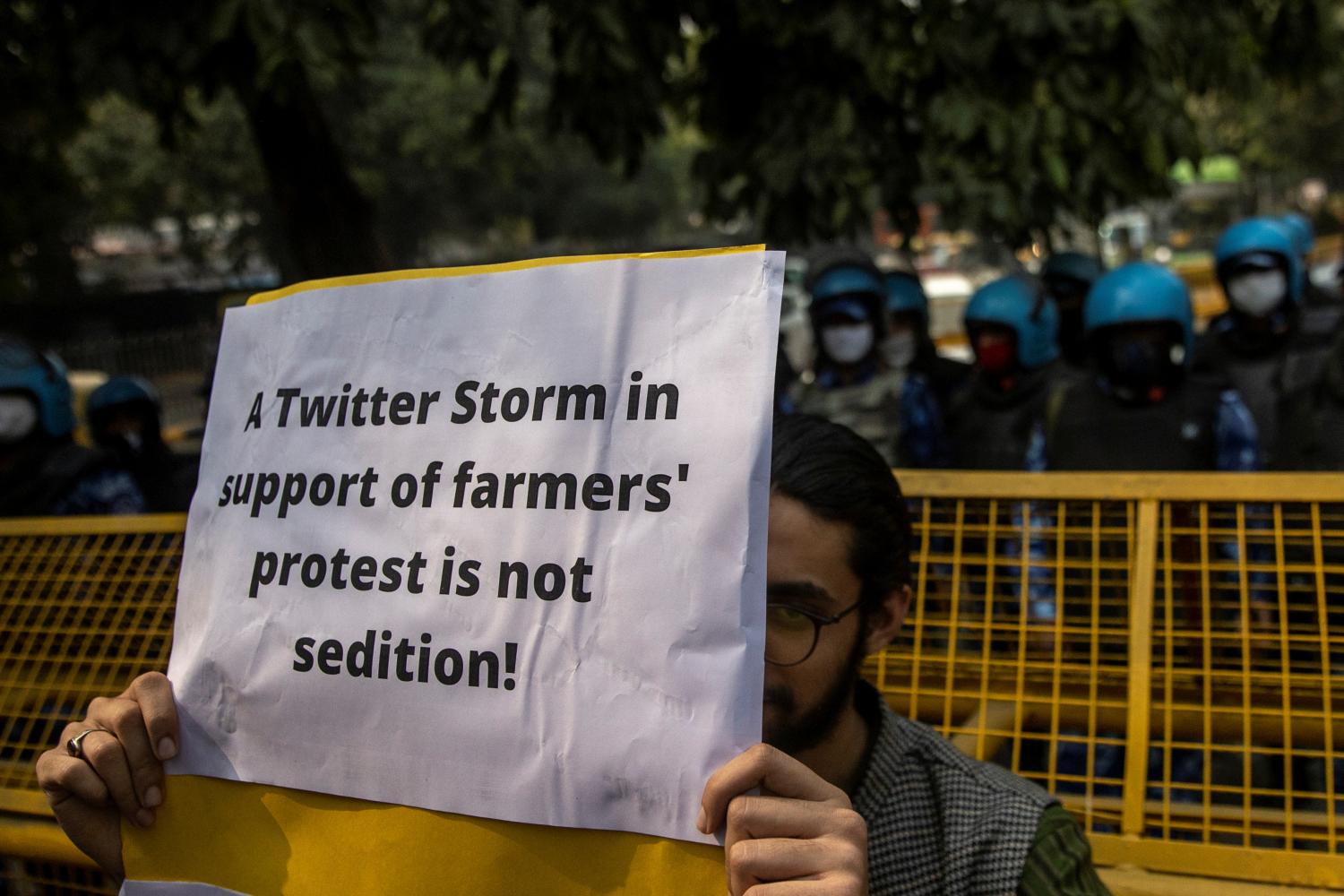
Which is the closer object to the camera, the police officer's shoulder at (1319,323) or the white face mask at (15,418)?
the white face mask at (15,418)

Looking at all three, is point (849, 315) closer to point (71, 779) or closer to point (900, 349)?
point (900, 349)

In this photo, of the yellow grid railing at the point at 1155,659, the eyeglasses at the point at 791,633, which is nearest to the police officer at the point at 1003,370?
the yellow grid railing at the point at 1155,659

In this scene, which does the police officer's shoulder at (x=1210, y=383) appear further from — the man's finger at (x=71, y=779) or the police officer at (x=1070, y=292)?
the man's finger at (x=71, y=779)

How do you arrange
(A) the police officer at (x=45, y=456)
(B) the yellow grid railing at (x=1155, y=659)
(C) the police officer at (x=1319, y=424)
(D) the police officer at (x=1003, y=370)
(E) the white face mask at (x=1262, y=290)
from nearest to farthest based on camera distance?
(B) the yellow grid railing at (x=1155, y=659), (C) the police officer at (x=1319, y=424), (A) the police officer at (x=45, y=456), (D) the police officer at (x=1003, y=370), (E) the white face mask at (x=1262, y=290)

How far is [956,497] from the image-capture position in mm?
2430

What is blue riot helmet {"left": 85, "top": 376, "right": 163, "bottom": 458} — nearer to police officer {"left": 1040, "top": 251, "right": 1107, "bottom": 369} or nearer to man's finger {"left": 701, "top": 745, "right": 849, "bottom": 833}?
police officer {"left": 1040, "top": 251, "right": 1107, "bottom": 369}

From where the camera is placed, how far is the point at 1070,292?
5930 millimetres

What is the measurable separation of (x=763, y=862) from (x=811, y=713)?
46 centimetres

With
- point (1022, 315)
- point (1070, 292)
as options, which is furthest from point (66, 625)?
point (1070, 292)

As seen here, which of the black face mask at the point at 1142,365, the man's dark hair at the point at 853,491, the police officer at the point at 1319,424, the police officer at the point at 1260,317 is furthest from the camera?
the police officer at the point at 1260,317

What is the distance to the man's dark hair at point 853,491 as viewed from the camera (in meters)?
1.72

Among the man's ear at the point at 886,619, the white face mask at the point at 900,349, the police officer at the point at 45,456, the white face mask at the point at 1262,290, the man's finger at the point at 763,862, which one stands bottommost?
the man's finger at the point at 763,862

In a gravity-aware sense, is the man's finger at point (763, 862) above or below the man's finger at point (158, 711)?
below

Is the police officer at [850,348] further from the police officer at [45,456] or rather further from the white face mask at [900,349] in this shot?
the police officer at [45,456]
